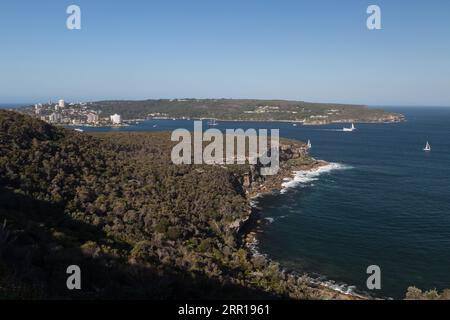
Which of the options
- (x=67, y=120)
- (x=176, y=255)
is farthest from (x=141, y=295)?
(x=67, y=120)

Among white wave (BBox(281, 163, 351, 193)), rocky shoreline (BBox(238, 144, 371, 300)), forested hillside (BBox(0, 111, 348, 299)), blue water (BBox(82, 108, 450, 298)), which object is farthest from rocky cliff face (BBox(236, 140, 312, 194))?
forested hillside (BBox(0, 111, 348, 299))

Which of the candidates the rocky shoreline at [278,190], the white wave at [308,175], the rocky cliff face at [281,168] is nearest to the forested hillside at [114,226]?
the rocky shoreline at [278,190]

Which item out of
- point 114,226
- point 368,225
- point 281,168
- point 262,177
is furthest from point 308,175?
point 114,226

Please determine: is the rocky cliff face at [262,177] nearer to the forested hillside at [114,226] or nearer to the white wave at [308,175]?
the forested hillside at [114,226]

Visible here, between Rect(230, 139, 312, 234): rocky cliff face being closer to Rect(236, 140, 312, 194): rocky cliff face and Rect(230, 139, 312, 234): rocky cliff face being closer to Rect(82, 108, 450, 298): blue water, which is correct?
Rect(236, 140, 312, 194): rocky cliff face
